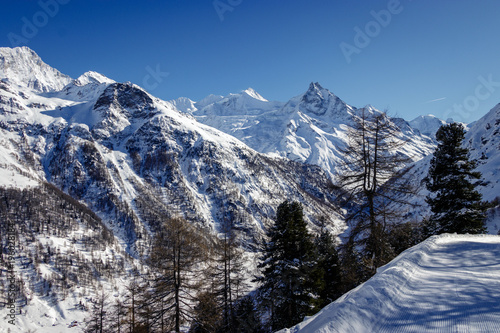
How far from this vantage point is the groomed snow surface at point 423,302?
509 cm

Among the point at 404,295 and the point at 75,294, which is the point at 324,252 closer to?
the point at 404,295

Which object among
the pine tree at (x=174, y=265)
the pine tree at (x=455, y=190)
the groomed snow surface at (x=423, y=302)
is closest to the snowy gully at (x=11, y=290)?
the pine tree at (x=174, y=265)

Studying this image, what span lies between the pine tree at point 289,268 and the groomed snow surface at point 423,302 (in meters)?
8.71

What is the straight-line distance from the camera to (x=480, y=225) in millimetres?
18172

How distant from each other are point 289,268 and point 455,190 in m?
13.2

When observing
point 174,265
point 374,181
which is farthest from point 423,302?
point 174,265

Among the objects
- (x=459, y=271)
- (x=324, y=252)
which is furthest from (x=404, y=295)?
(x=324, y=252)

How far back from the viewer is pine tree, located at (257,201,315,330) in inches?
649

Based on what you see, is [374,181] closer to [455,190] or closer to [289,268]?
[289,268]

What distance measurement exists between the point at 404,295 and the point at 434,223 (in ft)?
54.7

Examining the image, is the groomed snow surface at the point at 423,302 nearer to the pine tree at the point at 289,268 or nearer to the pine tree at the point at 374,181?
the pine tree at the point at 374,181

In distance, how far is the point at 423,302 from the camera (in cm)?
596

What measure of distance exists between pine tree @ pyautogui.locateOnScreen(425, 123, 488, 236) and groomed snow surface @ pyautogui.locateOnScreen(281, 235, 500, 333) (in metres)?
11.4

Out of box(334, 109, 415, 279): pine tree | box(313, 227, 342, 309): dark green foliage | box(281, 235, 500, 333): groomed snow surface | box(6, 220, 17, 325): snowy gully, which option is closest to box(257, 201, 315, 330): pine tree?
box(334, 109, 415, 279): pine tree
